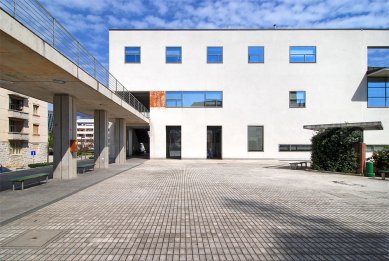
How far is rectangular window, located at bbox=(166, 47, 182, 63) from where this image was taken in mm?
26438

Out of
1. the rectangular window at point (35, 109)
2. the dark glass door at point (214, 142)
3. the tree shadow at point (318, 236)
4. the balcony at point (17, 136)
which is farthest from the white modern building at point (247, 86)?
the rectangular window at point (35, 109)

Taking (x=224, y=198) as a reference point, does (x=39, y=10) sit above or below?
above

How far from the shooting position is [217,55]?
2642 cm

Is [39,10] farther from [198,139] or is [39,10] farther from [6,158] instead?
[6,158]

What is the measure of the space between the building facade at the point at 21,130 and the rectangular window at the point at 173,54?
25553 millimetres

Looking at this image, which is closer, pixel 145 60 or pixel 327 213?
pixel 327 213

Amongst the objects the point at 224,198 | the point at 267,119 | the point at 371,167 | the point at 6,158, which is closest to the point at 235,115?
the point at 267,119

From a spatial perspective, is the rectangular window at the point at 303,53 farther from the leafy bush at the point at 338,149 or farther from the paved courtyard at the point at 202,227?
the paved courtyard at the point at 202,227

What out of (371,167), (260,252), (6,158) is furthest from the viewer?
(6,158)

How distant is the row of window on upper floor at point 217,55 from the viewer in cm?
2642

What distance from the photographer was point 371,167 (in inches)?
561

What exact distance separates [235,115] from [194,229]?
2156cm

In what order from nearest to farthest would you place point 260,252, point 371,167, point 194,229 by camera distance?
point 260,252 < point 194,229 < point 371,167

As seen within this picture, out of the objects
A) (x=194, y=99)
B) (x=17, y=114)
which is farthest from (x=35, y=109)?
(x=194, y=99)
